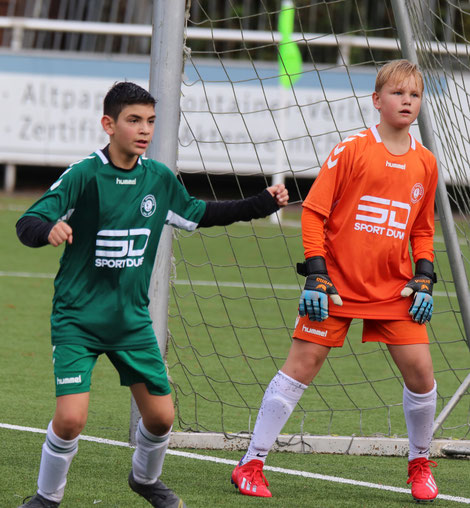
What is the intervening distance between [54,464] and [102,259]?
70 centimetres

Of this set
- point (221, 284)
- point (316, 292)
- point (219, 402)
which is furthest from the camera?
point (221, 284)

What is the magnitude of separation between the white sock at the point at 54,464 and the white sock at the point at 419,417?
1.41 metres

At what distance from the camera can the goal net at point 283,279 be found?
5.16 meters

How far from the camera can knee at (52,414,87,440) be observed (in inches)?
130

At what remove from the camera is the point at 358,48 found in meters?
18.2

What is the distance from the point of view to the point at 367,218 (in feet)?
13.0

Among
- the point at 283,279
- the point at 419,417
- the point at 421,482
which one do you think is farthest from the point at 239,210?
the point at 283,279

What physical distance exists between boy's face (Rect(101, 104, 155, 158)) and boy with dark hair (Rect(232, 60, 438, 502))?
789mm

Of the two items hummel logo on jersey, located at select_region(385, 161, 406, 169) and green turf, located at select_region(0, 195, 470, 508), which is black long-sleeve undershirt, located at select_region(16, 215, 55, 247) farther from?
hummel logo on jersey, located at select_region(385, 161, 406, 169)

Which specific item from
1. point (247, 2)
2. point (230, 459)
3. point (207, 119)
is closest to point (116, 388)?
point (230, 459)

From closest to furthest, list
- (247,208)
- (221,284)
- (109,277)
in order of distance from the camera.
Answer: (109,277) < (247,208) < (221,284)

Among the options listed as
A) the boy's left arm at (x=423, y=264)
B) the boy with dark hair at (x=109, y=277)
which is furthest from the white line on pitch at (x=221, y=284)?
the boy with dark hair at (x=109, y=277)

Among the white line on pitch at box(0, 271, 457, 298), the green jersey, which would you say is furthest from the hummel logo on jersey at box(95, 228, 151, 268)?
the white line on pitch at box(0, 271, 457, 298)

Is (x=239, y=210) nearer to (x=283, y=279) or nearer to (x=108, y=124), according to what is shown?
(x=108, y=124)
